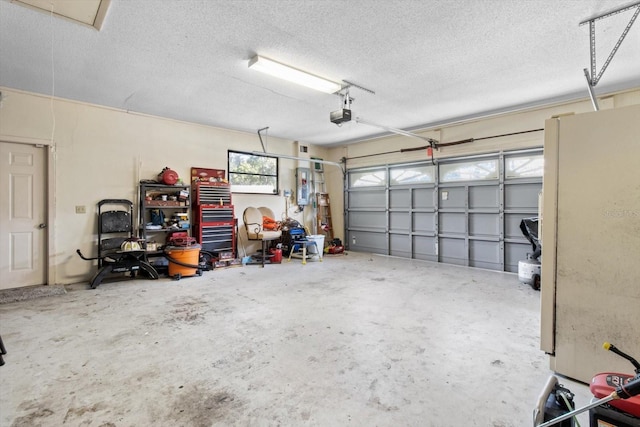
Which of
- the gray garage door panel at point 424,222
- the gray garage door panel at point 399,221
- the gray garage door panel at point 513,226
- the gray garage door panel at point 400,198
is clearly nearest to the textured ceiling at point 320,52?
the gray garage door panel at point 513,226

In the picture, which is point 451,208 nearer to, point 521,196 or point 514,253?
point 521,196

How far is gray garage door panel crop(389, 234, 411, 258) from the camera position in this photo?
22.5 feet

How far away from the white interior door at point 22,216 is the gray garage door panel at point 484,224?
7.31 metres

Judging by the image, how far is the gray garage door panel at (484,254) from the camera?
5.55 m

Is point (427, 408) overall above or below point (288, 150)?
below

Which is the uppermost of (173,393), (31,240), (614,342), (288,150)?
(288,150)

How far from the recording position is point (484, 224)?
572cm

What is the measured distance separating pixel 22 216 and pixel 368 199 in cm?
652

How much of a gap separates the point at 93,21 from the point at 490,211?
624cm

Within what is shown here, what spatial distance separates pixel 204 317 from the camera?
10.5 ft

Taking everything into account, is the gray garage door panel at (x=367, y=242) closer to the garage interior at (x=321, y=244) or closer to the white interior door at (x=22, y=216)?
the garage interior at (x=321, y=244)

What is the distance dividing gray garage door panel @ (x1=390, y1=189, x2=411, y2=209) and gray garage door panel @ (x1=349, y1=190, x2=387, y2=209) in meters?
0.19

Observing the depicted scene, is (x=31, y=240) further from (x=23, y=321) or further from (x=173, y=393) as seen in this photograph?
(x=173, y=393)

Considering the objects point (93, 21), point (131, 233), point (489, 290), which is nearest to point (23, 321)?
point (131, 233)
